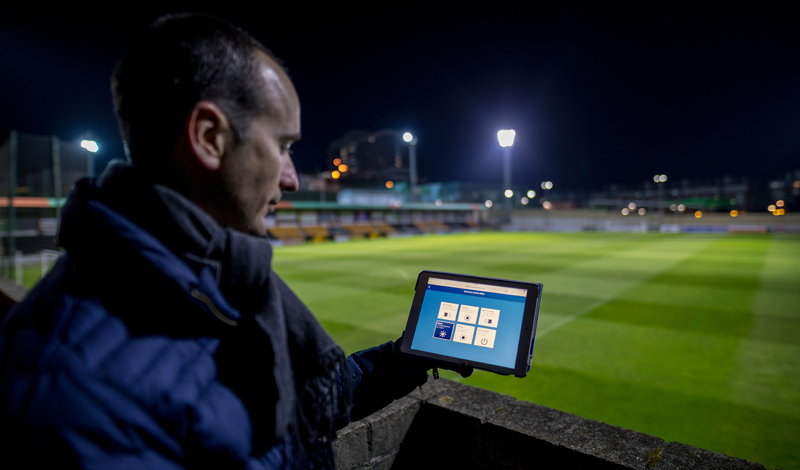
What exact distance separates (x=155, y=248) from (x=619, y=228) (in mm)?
53244

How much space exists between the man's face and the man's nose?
7 centimetres

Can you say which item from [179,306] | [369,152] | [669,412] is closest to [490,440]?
[179,306]

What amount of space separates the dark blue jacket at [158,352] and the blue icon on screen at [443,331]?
0.76 m

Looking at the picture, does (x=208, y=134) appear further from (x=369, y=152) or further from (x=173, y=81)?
(x=369, y=152)

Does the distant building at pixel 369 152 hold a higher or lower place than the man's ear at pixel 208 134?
higher

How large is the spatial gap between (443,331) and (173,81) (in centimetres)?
143

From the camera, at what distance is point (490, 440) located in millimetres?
2557

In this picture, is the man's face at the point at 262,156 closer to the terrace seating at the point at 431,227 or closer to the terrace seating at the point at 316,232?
the terrace seating at the point at 316,232

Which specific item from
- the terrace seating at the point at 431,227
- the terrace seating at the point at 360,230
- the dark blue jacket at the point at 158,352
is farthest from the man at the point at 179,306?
the terrace seating at the point at 431,227

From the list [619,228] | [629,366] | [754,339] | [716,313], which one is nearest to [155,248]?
[629,366]

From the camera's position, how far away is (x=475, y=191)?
318ft

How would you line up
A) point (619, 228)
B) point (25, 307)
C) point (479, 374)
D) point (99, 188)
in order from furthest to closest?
point (619, 228) → point (479, 374) → point (99, 188) → point (25, 307)

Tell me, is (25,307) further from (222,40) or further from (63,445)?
(222,40)

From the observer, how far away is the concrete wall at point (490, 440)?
86.4 inches
